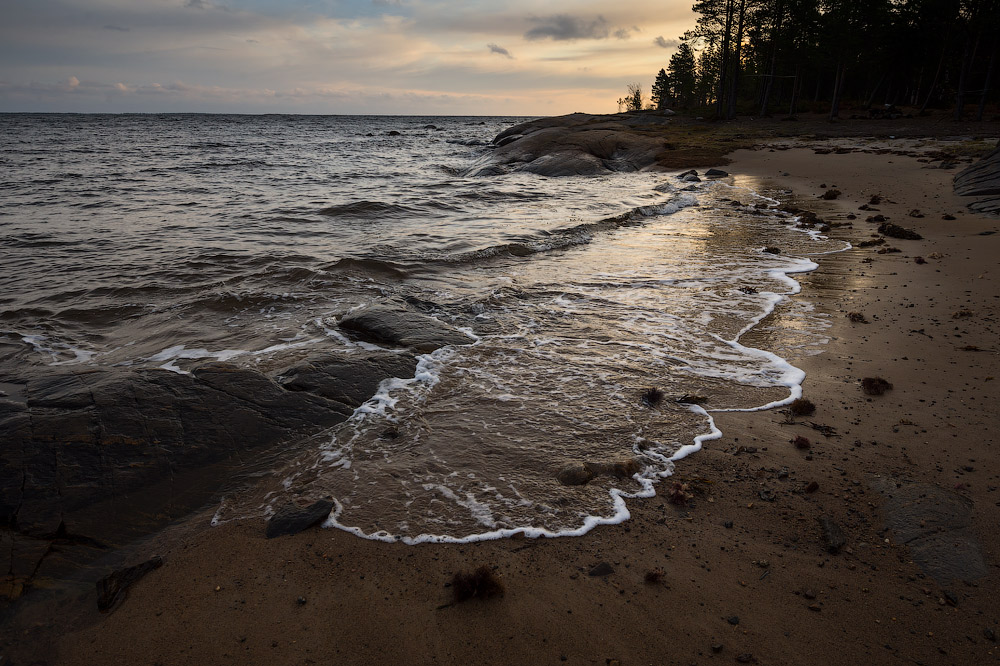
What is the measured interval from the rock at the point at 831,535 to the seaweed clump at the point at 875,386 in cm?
207

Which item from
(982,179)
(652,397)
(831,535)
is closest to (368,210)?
(652,397)

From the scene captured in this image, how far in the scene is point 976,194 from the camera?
12797 mm

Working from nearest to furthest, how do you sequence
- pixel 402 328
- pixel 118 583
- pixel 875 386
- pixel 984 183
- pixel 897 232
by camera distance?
pixel 118 583
pixel 875 386
pixel 402 328
pixel 897 232
pixel 984 183

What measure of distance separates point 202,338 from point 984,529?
8118mm

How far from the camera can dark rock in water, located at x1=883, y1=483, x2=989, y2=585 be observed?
9.89 feet

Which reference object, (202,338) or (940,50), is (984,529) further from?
(940,50)

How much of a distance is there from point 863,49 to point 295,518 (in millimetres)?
55571

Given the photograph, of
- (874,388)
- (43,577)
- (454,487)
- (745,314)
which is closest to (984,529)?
(874,388)

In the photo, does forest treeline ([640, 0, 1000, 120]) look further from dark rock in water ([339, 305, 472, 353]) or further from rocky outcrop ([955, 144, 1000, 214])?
dark rock in water ([339, 305, 472, 353])

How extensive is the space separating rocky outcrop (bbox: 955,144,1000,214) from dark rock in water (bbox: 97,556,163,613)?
16091 millimetres

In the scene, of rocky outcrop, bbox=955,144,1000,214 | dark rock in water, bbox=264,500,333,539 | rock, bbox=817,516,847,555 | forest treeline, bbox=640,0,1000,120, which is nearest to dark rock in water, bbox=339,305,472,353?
dark rock in water, bbox=264,500,333,539

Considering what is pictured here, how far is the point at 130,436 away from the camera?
4238mm

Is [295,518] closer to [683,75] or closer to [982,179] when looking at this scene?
[982,179]

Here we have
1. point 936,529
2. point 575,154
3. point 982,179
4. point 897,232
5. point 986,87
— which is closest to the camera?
point 936,529
